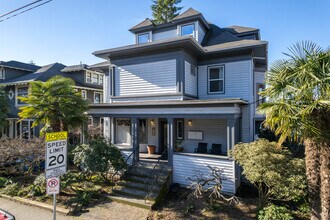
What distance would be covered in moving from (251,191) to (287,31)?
8.43 metres

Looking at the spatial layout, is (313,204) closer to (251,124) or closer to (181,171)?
(181,171)

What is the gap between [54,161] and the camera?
5.38 metres

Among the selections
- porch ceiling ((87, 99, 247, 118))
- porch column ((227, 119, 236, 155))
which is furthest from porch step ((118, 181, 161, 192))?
porch column ((227, 119, 236, 155))

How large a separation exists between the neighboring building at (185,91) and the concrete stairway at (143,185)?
665mm

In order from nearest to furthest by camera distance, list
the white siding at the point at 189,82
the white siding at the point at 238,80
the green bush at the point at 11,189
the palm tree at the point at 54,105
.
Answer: the green bush at the point at 11,189 → the palm tree at the point at 54,105 → the white siding at the point at 189,82 → the white siding at the point at 238,80

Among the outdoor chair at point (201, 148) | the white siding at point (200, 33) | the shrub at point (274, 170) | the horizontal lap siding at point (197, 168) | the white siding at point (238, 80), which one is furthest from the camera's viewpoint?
the white siding at point (200, 33)

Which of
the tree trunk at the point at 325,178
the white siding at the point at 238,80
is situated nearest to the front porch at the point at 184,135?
the white siding at the point at 238,80

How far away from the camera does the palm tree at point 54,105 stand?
33.9 ft

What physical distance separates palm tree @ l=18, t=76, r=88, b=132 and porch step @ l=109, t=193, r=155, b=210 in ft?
15.1

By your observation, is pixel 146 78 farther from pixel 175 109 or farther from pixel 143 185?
pixel 143 185

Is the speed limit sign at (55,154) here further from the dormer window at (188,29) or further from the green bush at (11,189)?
the dormer window at (188,29)

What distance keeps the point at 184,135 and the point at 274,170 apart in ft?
23.1

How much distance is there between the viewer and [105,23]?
40.0 feet

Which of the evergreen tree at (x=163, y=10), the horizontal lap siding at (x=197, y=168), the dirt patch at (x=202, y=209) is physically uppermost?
the evergreen tree at (x=163, y=10)
